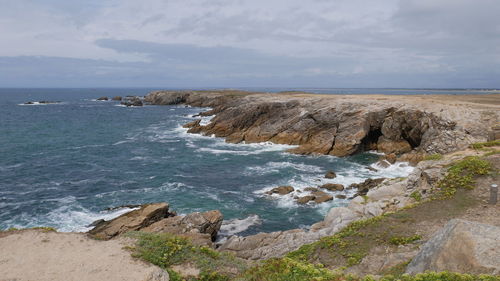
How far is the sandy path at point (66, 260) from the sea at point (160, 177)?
1014 centimetres

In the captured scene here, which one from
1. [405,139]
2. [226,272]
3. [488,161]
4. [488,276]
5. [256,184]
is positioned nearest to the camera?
[488,276]

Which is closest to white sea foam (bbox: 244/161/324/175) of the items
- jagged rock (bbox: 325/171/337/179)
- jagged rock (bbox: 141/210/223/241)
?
jagged rock (bbox: 325/171/337/179)

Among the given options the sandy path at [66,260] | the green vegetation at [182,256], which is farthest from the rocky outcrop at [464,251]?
the sandy path at [66,260]

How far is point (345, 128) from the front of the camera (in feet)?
162

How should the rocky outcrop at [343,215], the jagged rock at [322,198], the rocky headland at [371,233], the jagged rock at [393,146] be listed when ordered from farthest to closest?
the jagged rock at [393,146], the jagged rock at [322,198], the rocky outcrop at [343,215], the rocky headland at [371,233]

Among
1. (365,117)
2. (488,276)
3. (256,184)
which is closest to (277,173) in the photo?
(256,184)

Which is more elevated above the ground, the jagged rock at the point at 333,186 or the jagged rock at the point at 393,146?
the jagged rock at the point at 393,146

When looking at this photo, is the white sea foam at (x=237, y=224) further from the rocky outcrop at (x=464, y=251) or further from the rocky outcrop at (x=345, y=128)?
the rocky outcrop at (x=345, y=128)

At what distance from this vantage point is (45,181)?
3616 cm

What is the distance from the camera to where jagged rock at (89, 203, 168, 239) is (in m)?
22.9

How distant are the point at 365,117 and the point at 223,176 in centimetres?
2483

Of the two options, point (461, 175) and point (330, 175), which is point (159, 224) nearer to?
point (330, 175)

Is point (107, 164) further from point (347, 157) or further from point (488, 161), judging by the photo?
point (488, 161)

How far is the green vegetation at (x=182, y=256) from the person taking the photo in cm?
1310
